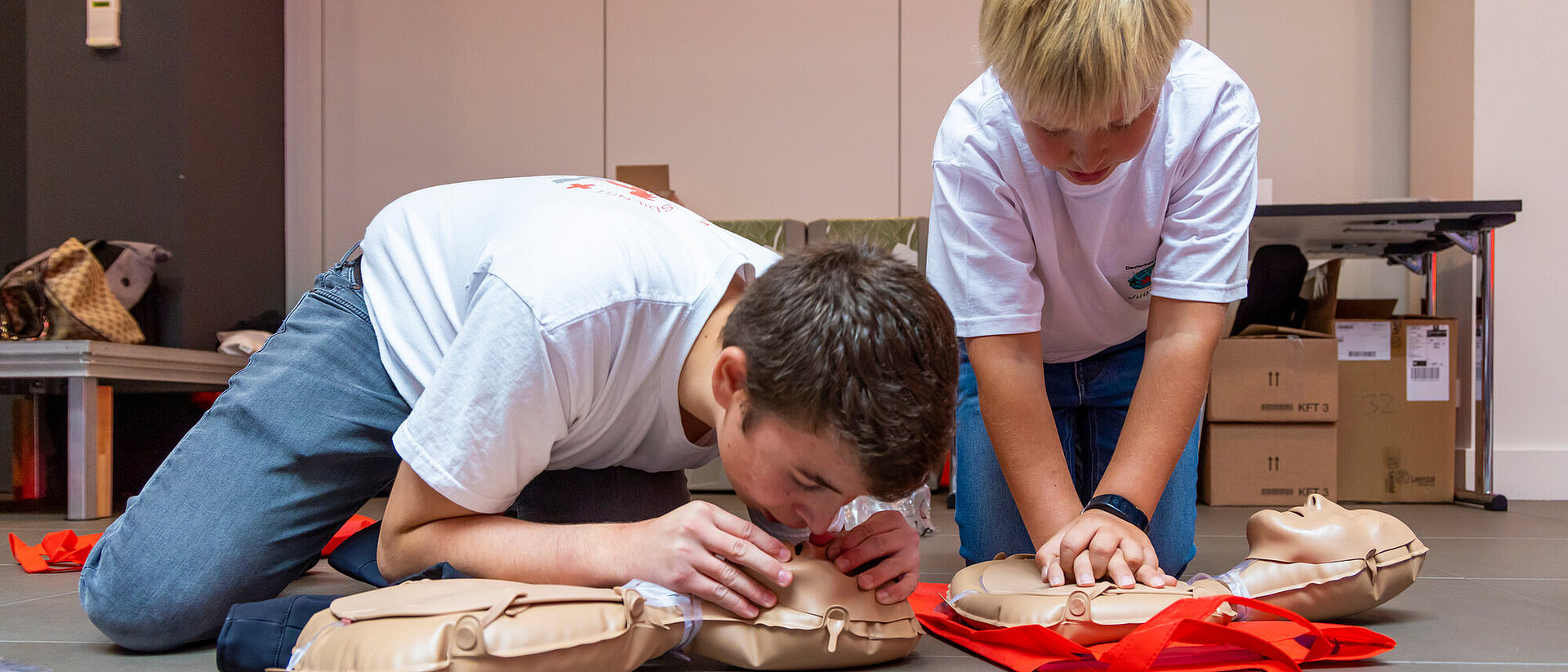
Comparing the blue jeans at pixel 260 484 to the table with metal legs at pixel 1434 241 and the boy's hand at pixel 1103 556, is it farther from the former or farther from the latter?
the table with metal legs at pixel 1434 241

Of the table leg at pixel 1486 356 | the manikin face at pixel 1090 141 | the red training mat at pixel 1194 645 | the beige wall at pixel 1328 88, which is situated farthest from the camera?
the beige wall at pixel 1328 88

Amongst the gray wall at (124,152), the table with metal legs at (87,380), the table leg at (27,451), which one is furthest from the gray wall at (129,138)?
the table with metal legs at (87,380)

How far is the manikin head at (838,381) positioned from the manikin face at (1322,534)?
1.83 feet

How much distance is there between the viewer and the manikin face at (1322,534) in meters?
1.14

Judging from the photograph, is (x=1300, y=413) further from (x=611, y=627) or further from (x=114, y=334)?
(x=114, y=334)

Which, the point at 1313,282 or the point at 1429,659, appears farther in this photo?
the point at 1313,282

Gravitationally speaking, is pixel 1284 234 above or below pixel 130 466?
above

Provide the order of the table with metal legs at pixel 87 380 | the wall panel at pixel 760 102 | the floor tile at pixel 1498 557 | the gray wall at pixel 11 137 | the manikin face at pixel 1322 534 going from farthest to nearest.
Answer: the wall panel at pixel 760 102, the gray wall at pixel 11 137, the table with metal legs at pixel 87 380, the floor tile at pixel 1498 557, the manikin face at pixel 1322 534

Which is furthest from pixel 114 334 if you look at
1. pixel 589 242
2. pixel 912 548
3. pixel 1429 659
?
pixel 1429 659

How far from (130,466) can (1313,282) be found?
4.04m

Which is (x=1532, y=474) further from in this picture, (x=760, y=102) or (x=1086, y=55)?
(x=1086, y=55)

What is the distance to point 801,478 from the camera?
2.77 ft

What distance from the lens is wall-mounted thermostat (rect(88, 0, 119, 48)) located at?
134 inches

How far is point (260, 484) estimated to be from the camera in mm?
1193
